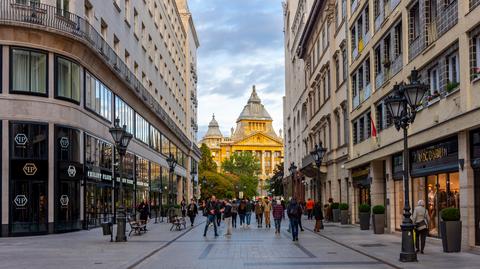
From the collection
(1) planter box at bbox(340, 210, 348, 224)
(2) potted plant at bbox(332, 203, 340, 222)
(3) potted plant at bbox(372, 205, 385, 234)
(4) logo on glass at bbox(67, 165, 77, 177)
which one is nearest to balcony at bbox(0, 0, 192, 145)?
(4) logo on glass at bbox(67, 165, 77, 177)

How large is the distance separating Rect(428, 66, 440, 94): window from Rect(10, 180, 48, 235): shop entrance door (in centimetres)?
1797

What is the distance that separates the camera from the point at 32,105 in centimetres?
3169

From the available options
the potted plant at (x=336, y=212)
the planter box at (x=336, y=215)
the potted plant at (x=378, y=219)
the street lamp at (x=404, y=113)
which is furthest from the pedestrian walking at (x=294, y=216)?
the planter box at (x=336, y=215)

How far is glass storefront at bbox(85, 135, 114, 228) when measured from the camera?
36.5 meters

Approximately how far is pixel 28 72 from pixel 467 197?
67.3ft

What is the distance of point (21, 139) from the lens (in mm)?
31359

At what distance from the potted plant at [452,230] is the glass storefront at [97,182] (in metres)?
21.2

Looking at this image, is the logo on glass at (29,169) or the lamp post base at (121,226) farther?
the logo on glass at (29,169)

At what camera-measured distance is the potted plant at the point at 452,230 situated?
1952cm

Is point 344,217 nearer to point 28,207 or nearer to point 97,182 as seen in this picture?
point 97,182

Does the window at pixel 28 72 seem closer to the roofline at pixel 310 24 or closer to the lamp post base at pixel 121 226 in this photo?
the lamp post base at pixel 121 226

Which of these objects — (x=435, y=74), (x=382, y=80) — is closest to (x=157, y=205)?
(x=382, y=80)

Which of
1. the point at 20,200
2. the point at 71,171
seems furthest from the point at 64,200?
the point at 20,200

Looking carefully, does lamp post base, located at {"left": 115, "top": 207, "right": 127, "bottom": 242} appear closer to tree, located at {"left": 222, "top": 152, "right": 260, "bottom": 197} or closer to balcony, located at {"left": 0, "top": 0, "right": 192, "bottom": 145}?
balcony, located at {"left": 0, "top": 0, "right": 192, "bottom": 145}
